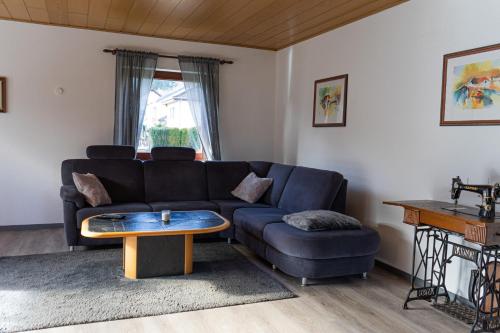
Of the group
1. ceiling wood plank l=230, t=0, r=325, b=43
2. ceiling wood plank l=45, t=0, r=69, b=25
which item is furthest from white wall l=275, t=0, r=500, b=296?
ceiling wood plank l=45, t=0, r=69, b=25

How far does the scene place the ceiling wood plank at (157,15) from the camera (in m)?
3.97

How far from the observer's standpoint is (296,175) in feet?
14.8

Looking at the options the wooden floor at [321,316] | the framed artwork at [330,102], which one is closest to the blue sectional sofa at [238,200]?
the wooden floor at [321,316]

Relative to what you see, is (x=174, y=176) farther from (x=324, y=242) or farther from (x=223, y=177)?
(x=324, y=242)

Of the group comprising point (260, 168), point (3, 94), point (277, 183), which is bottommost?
point (277, 183)

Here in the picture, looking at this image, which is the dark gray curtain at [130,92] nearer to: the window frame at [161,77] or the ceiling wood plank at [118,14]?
the window frame at [161,77]

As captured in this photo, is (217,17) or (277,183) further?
(277,183)

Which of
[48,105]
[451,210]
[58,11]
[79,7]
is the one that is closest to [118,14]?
[79,7]

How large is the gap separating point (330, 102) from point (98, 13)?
2620mm

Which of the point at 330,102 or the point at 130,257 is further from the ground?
the point at 330,102

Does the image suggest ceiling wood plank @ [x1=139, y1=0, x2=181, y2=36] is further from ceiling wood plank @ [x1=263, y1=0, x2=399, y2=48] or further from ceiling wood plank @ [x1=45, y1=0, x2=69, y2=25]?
ceiling wood plank @ [x1=263, y1=0, x2=399, y2=48]

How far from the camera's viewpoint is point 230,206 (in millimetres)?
4578

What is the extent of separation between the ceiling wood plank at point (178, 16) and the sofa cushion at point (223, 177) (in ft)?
5.36

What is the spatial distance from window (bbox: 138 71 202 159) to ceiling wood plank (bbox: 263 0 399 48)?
1.34 meters
